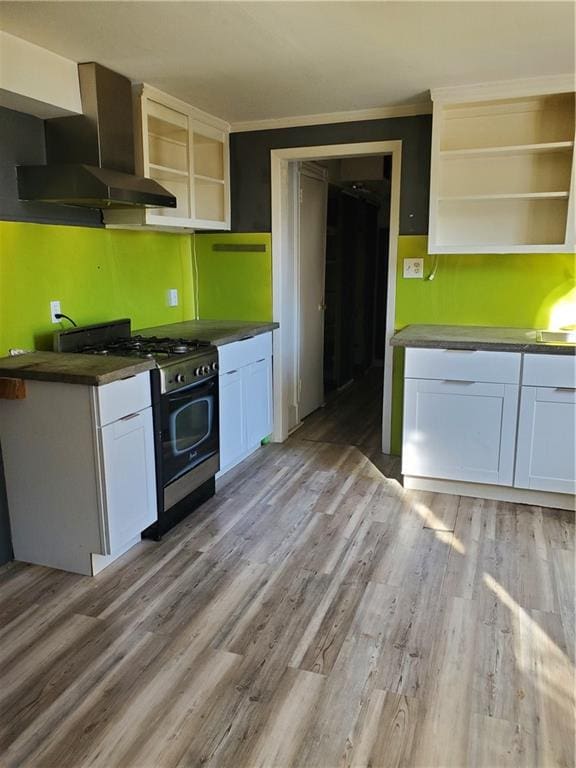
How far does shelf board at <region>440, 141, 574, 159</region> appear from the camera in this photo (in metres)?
3.13

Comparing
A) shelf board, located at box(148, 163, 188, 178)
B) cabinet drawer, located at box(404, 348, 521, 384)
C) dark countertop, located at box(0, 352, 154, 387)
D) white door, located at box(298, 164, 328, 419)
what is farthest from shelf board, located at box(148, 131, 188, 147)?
cabinet drawer, located at box(404, 348, 521, 384)

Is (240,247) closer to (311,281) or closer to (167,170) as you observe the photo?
(311,281)

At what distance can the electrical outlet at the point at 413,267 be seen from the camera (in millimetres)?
3723

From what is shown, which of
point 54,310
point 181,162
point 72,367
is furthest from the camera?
point 181,162

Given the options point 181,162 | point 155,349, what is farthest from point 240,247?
point 155,349

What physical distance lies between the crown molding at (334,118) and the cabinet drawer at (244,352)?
1.44 meters

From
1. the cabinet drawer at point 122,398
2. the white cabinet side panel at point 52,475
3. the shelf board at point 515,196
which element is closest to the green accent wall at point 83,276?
the white cabinet side panel at point 52,475

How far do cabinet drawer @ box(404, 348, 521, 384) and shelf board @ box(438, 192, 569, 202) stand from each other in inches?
35.3

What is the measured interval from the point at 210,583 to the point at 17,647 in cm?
78

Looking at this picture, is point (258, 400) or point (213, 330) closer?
point (213, 330)

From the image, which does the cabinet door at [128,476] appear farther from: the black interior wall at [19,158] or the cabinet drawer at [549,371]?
the cabinet drawer at [549,371]

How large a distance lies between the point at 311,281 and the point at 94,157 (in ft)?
7.65

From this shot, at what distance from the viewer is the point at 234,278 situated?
13.9 ft

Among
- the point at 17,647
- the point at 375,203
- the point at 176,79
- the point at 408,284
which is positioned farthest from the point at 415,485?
the point at 375,203
